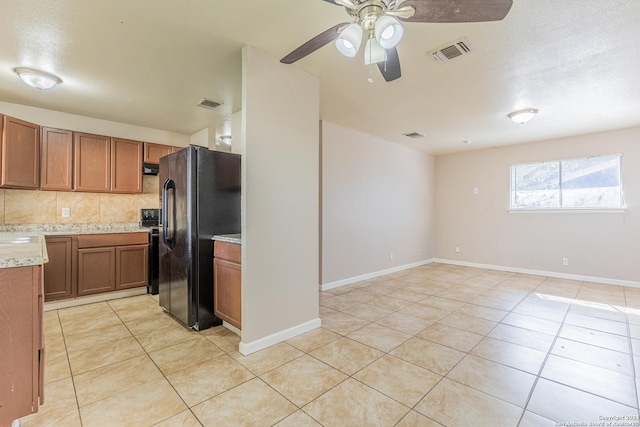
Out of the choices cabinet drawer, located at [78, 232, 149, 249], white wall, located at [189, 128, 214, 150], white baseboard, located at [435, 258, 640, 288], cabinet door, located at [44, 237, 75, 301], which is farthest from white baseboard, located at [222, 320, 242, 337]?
white baseboard, located at [435, 258, 640, 288]

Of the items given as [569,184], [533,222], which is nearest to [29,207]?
[533,222]

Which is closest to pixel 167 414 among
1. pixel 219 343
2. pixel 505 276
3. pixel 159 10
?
pixel 219 343

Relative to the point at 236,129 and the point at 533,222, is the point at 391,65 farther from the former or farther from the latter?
the point at 533,222

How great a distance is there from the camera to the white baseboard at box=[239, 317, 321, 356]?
7.60 ft

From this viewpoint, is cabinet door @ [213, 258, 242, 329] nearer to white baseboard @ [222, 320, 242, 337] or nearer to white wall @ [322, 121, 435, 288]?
white baseboard @ [222, 320, 242, 337]

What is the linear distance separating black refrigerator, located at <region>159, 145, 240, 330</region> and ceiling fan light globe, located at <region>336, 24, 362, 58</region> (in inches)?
66.2

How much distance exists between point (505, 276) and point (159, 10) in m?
6.06

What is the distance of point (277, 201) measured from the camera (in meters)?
2.52

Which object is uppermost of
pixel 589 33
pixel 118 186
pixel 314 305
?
pixel 589 33

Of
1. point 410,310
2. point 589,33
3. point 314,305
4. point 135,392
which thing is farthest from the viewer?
point 410,310

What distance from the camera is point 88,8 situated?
74.2 inches

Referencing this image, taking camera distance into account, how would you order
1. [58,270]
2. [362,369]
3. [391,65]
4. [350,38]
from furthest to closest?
1. [58,270]
2. [362,369]
3. [391,65]
4. [350,38]

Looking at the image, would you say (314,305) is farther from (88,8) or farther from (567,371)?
(88,8)

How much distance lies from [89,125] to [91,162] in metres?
0.58
